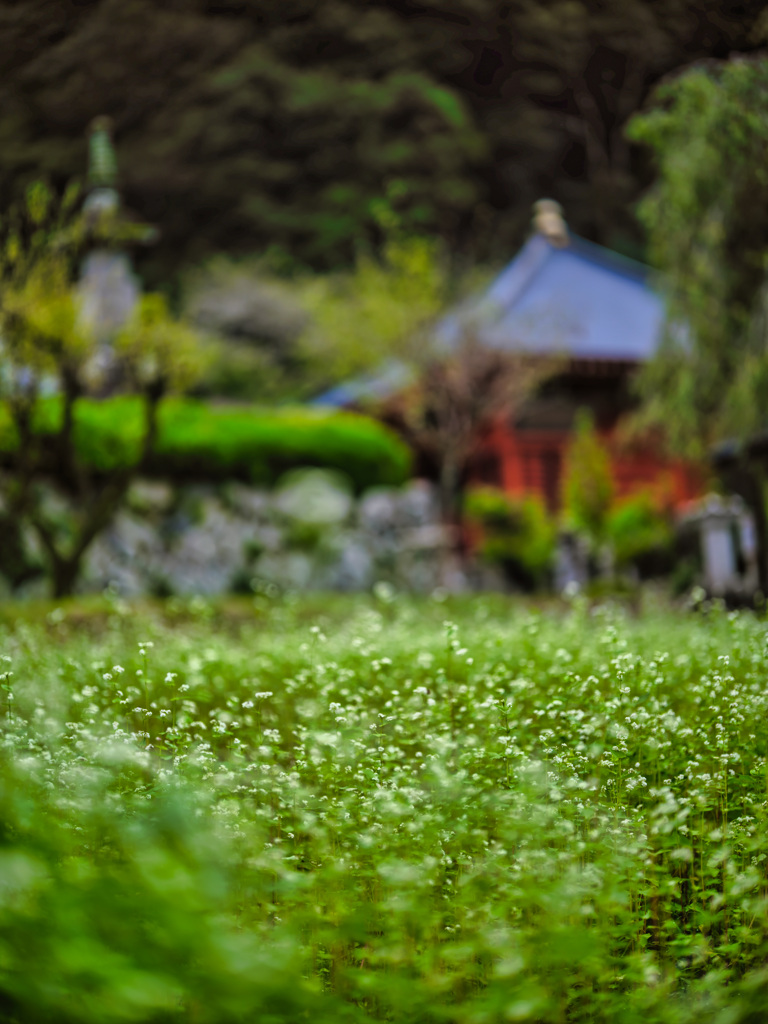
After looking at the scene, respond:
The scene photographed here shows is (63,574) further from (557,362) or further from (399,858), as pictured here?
(557,362)

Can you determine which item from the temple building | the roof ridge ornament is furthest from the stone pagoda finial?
the roof ridge ornament

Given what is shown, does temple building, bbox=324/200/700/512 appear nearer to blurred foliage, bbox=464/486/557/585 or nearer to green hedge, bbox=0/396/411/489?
blurred foliage, bbox=464/486/557/585

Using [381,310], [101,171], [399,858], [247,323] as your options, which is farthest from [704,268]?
Answer: [247,323]

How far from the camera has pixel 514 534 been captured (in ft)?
60.7

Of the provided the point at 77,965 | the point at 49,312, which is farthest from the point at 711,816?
the point at 49,312

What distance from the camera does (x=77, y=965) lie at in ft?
5.49

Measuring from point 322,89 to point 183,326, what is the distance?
15.7ft

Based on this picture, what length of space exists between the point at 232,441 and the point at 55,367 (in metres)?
4.22

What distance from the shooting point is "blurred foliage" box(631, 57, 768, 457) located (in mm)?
8531

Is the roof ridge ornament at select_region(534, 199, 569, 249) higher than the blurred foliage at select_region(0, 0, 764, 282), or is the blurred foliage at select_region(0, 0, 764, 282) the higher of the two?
the blurred foliage at select_region(0, 0, 764, 282)

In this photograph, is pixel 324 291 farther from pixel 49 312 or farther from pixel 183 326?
pixel 49 312

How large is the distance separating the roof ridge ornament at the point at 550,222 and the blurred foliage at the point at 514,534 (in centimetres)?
782

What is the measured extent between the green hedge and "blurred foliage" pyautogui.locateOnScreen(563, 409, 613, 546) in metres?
3.04

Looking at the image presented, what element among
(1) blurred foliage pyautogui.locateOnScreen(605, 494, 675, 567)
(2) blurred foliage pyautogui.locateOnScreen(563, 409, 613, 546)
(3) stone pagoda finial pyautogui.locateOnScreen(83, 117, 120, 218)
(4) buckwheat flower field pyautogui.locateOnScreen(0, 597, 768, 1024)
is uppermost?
(3) stone pagoda finial pyautogui.locateOnScreen(83, 117, 120, 218)
